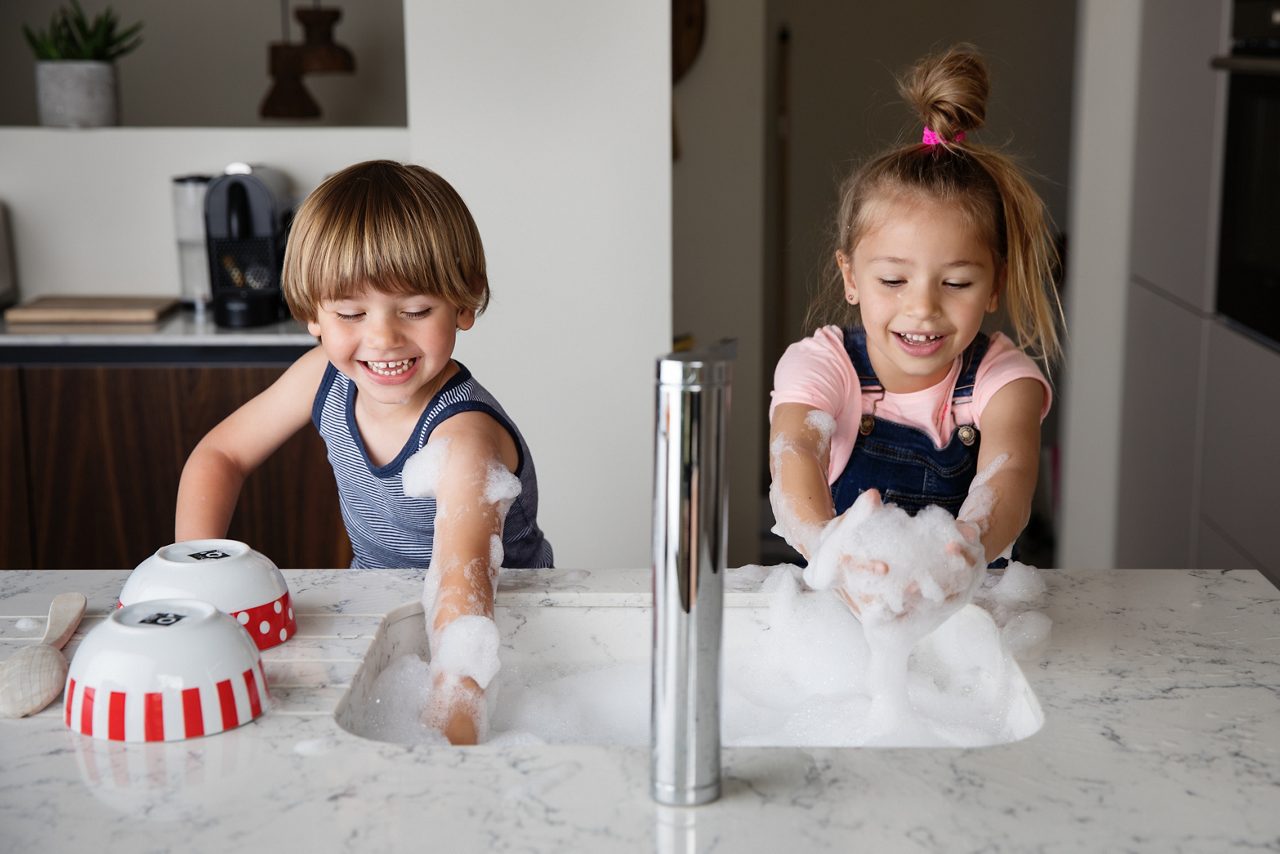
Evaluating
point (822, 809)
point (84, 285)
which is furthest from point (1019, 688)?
point (84, 285)

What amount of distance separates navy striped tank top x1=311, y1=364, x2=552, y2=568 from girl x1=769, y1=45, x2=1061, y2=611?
0.33 m

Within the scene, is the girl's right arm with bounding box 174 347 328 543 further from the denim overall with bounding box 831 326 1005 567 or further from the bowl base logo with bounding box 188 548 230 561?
the denim overall with bounding box 831 326 1005 567

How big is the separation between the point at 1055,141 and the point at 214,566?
11.8ft

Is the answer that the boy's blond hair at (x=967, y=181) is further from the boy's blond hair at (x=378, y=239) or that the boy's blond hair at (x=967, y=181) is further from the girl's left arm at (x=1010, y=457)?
the boy's blond hair at (x=378, y=239)

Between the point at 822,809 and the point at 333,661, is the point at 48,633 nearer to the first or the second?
the point at 333,661

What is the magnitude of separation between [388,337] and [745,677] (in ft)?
1.65

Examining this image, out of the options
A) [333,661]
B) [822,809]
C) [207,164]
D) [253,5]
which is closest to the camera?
[822,809]

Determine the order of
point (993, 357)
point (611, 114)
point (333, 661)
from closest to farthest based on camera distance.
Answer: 1. point (333, 661)
2. point (993, 357)
3. point (611, 114)

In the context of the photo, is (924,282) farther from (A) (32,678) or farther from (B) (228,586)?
(A) (32,678)

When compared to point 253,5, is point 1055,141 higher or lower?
lower

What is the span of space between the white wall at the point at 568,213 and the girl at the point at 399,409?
0.89 meters

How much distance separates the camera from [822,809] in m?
0.81

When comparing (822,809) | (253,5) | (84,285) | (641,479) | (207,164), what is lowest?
(641,479)

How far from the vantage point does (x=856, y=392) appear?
5.02 feet
